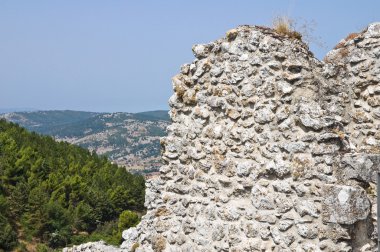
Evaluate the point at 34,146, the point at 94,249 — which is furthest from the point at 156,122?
the point at 94,249

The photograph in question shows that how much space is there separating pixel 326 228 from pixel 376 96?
1794mm

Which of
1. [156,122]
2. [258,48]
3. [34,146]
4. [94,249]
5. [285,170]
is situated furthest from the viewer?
[156,122]

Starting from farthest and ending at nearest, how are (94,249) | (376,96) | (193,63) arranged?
(94,249)
(193,63)
(376,96)

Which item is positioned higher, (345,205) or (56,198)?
(345,205)

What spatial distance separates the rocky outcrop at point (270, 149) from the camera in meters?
3.94

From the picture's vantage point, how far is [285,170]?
4.15 metres

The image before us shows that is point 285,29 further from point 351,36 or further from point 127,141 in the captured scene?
point 127,141

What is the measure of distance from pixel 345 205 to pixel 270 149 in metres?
0.85

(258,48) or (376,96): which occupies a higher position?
(258,48)

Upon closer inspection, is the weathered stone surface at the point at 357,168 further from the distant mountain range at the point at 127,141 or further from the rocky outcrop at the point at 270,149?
the distant mountain range at the point at 127,141

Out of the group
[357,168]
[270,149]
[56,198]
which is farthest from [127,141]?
[357,168]

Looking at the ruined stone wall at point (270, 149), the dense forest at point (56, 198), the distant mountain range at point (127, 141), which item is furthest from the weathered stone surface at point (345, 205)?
the distant mountain range at point (127, 141)

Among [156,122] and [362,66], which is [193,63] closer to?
[362,66]

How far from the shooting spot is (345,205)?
12.5 ft
